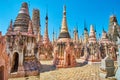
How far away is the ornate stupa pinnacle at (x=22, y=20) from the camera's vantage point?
1652cm

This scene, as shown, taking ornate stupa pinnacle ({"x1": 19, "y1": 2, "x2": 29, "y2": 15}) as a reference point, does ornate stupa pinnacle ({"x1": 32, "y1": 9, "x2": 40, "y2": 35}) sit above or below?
above

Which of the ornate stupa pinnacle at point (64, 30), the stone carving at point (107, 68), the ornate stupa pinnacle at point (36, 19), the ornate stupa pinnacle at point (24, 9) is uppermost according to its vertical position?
the ornate stupa pinnacle at point (36, 19)

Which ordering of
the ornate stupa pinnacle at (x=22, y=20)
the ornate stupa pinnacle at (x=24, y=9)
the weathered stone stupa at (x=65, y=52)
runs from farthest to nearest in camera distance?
the weathered stone stupa at (x=65, y=52) < the ornate stupa pinnacle at (x=24, y=9) < the ornate stupa pinnacle at (x=22, y=20)

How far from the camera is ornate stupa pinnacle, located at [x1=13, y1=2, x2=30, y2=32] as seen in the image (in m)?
16.5

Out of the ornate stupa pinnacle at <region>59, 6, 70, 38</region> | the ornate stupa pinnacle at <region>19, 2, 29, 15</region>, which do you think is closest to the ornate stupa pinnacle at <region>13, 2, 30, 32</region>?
the ornate stupa pinnacle at <region>19, 2, 29, 15</region>

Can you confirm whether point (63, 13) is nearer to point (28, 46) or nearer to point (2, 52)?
point (28, 46)

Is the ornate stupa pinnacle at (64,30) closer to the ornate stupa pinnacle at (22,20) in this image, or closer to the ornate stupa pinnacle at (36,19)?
the ornate stupa pinnacle at (22,20)

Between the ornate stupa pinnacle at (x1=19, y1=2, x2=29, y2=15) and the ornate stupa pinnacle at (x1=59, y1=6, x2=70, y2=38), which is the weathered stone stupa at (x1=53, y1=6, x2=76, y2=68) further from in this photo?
the ornate stupa pinnacle at (x1=19, y1=2, x2=29, y2=15)

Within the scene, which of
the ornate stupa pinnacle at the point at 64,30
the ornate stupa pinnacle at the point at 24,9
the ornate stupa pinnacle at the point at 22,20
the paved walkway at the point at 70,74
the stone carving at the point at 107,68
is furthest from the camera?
the ornate stupa pinnacle at the point at 64,30

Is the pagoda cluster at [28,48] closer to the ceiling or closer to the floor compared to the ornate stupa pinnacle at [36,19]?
closer to the floor

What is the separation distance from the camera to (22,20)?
56.4 ft

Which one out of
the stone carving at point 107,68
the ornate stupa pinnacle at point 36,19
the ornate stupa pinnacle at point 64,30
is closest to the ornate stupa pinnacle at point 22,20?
the ornate stupa pinnacle at point 64,30

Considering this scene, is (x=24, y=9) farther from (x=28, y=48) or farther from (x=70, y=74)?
(x=70, y=74)

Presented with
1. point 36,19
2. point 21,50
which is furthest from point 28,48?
point 36,19
